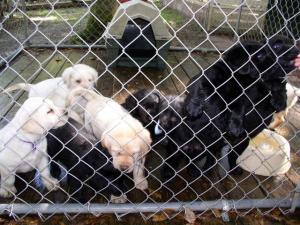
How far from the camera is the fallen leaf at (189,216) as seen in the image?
2.46m

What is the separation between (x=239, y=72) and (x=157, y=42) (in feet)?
9.53

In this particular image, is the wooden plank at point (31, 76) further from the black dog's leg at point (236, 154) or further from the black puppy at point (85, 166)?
the black dog's leg at point (236, 154)

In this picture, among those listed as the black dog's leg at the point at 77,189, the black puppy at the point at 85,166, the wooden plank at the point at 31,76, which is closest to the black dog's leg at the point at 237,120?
the black puppy at the point at 85,166

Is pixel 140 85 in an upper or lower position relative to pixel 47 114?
lower

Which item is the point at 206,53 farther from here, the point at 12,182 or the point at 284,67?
the point at 12,182

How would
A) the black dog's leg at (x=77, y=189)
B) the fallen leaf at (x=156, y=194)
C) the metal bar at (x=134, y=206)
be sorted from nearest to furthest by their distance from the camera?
the metal bar at (x=134, y=206), the black dog's leg at (x=77, y=189), the fallen leaf at (x=156, y=194)

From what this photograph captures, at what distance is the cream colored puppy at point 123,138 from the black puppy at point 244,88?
398 mm

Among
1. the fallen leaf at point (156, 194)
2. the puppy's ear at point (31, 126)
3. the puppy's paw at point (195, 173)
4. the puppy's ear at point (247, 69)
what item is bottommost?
the puppy's paw at point (195, 173)

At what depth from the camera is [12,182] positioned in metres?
2.62

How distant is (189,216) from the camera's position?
248 centimetres

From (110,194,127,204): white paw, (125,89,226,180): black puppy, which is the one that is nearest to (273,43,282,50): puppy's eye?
(125,89,226,180): black puppy

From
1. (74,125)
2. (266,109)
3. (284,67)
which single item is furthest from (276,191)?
(74,125)

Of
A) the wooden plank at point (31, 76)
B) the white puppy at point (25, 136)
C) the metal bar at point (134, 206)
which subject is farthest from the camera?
the wooden plank at point (31, 76)

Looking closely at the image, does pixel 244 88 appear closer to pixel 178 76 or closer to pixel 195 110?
pixel 195 110
